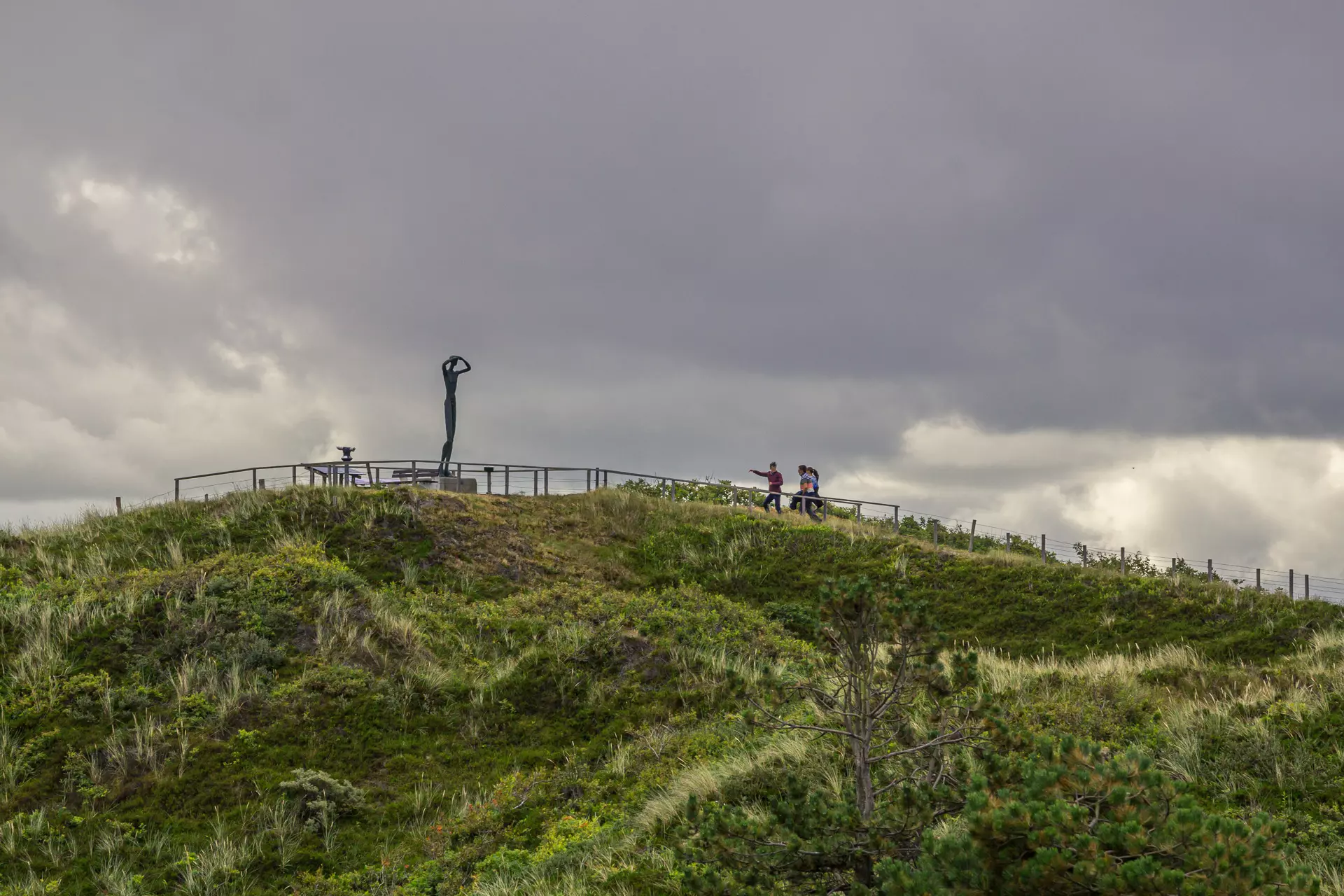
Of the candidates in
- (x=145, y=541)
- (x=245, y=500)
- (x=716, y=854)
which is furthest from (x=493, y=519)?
(x=716, y=854)

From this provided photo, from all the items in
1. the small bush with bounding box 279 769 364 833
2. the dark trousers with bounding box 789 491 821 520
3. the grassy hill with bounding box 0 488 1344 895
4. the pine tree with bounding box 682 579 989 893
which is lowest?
the small bush with bounding box 279 769 364 833

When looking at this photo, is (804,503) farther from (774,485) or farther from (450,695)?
(450,695)

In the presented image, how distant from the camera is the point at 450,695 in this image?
14.7 meters

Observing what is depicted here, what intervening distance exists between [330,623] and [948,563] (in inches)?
681

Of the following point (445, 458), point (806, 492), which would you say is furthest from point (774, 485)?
point (445, 458)

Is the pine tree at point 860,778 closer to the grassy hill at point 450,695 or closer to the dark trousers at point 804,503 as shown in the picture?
the grassy hill at point 450,695

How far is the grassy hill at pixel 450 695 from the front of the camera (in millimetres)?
9750

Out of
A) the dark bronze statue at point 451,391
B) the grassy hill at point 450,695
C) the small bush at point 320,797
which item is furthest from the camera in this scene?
the dark bronze statue at point 451,391

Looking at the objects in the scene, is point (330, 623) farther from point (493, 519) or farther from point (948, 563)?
point (948, 563)

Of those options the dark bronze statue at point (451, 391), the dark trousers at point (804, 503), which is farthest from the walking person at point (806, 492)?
the dark bronze statue at point (451, 391)

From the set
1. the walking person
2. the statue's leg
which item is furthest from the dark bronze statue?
the walking person

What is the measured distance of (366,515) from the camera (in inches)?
953

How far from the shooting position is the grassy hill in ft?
32.0

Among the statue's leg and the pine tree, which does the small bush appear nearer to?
the pine tree
